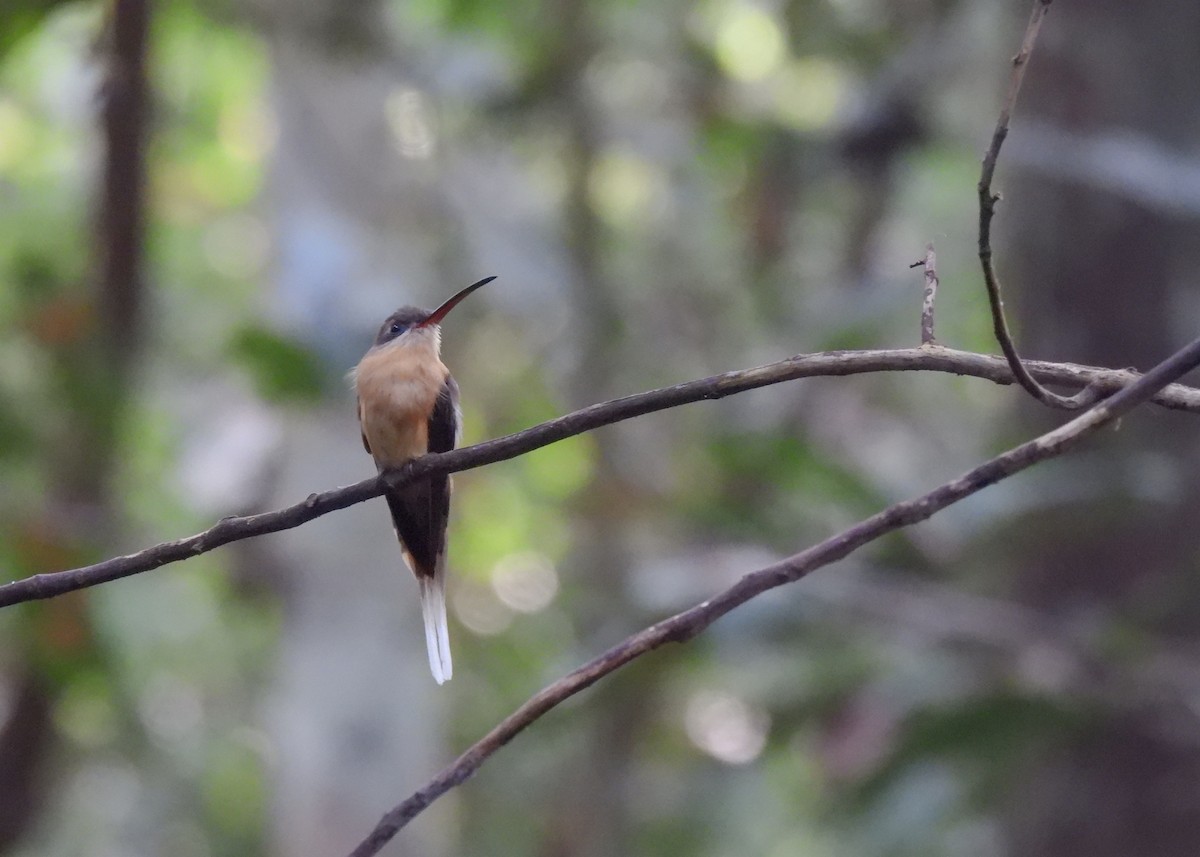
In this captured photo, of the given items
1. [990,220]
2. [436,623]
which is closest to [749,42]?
[436,623]

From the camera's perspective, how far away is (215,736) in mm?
10859

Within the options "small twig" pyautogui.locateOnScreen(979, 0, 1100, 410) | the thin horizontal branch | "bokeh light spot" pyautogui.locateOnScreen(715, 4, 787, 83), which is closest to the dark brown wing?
the thin horizontal branch

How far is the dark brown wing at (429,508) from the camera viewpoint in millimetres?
4016

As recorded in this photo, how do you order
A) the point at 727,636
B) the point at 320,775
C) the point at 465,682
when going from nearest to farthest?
1. the point at 727,636
2. the point at 320,775
3. the point at 465,682

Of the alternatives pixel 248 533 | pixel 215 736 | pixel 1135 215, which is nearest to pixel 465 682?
pixel 215 736

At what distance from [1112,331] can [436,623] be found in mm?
4133

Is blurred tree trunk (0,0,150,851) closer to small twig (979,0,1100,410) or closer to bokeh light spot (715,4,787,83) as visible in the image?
small twig (979,0,1100,410)

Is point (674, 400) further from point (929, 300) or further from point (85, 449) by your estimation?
point (85, 449)

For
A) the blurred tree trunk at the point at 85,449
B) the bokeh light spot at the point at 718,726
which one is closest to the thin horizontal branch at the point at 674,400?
the blurred tree trunk at the point at 85,449

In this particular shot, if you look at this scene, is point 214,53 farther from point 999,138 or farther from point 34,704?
point 999,138

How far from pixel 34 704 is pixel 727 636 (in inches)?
127

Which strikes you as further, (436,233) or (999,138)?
(436,233)

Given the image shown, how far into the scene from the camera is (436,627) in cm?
356

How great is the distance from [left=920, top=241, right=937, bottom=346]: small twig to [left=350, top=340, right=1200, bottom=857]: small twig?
0.30 meters
